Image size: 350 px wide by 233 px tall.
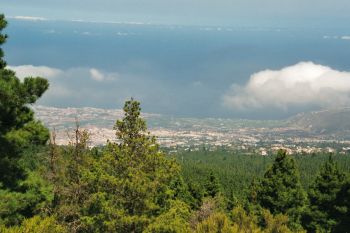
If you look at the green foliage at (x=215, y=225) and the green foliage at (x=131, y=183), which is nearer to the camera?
the green foliage at (x=131, y=183)

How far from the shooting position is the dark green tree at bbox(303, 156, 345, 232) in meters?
33.2

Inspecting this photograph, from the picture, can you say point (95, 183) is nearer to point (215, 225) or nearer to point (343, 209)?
point (215, 225)

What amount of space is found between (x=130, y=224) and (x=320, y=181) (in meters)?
20.7

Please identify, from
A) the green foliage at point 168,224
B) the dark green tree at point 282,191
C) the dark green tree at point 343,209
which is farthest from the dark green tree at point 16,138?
the dark green tree at point 343,209

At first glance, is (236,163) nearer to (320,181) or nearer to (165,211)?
(320,181)

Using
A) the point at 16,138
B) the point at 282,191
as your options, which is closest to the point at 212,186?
the point at 282,191

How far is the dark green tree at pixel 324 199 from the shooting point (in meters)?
33.2

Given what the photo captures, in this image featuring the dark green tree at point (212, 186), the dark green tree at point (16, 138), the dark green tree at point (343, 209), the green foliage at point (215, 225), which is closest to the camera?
the dark green tree at point (16, 138)

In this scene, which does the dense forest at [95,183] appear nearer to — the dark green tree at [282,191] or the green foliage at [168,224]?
the green foliage at [168,224]

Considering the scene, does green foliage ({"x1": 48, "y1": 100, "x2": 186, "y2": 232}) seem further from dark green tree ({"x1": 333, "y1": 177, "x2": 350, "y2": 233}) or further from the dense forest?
dark green tree ({"x1": 333, "y1": 177, "x2": 350, "y2": 233})

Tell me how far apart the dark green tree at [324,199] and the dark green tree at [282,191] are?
2.28 metres

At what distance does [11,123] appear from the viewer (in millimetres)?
15266

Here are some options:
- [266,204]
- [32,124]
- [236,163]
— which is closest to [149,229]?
[32,124]

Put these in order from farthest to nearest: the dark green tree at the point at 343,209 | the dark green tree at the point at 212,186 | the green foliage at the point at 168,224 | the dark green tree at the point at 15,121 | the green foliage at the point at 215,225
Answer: the dark green tree at the point at 212,186, the dark green tree at the point at 343,209, the green foliage at the point at 215,225, the green foliage at the point at 168,224, the dark green tree at the point at 15,121
